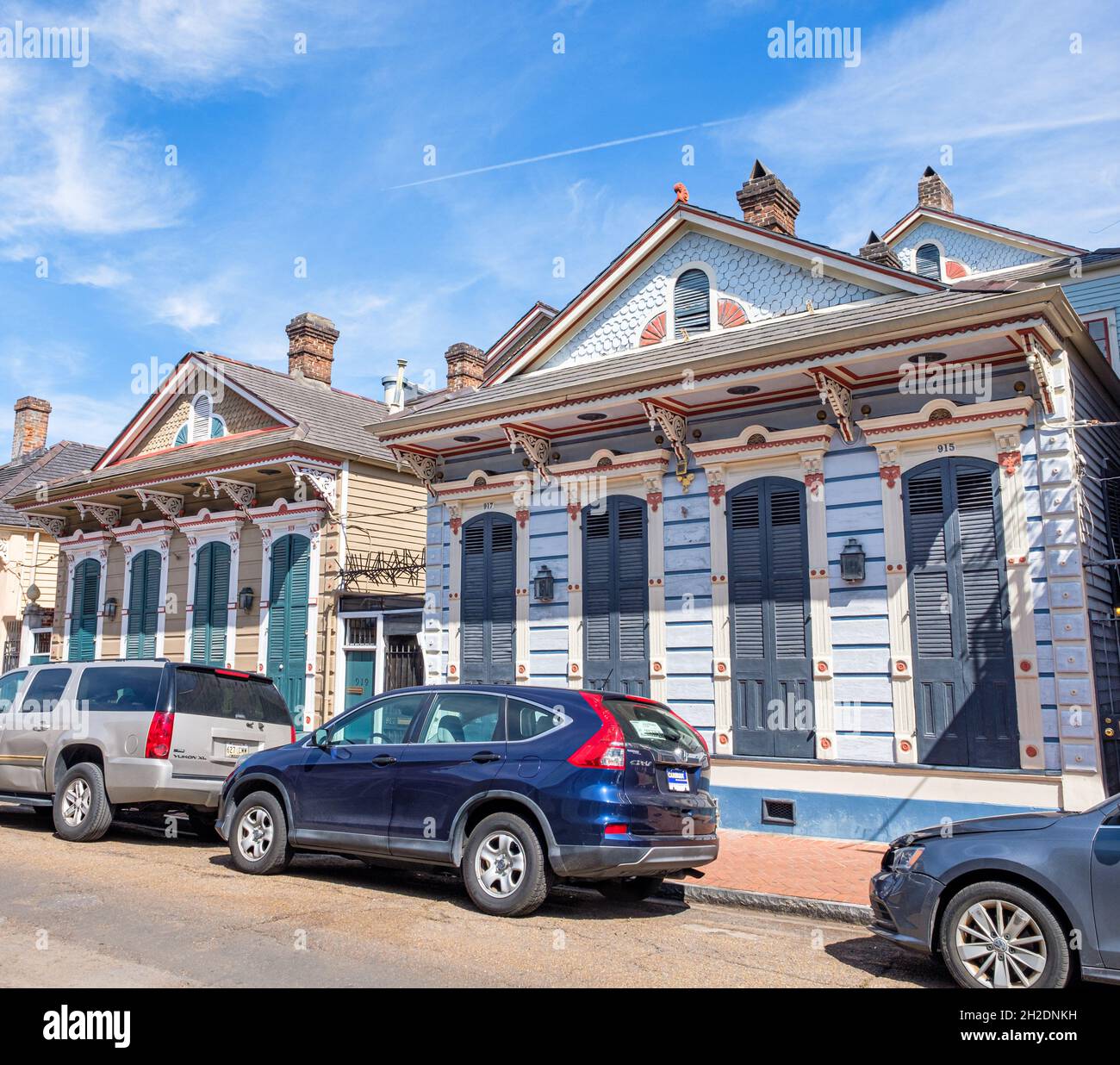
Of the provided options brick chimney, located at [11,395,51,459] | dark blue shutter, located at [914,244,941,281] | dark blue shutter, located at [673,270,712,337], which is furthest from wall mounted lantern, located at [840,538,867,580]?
brick chimney, located at [11,395,51,459]

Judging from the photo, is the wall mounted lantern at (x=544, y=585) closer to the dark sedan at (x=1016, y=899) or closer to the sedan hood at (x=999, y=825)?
the sedan hood at (x=999, y=825)

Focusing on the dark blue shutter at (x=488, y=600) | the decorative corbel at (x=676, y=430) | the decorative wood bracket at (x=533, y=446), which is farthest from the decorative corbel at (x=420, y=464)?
the decorative corbel at (x=676, y=430)

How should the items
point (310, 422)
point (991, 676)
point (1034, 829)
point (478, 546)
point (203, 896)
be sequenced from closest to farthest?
point (1034, 829)
point (203, 896)
point (991, 676)
point (478, 546)
point (310, 422)

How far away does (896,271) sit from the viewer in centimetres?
1219

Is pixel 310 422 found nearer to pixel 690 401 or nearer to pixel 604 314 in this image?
pixel 604 314

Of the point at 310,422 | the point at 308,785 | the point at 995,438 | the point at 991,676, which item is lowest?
the point at 308,785

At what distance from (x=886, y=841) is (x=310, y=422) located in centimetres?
1275

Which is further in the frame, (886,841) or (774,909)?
(886,841)

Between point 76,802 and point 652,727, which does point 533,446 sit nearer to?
Answer: point 652,727

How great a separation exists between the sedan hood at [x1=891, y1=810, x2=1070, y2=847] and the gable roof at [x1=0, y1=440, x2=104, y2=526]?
2402cm

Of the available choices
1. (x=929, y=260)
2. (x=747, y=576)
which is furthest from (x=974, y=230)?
(x=747, y=576)

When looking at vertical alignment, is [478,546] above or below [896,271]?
below

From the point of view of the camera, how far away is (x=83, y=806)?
10.6 metres
